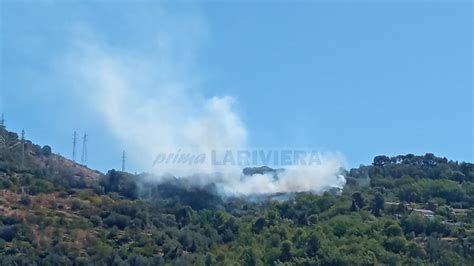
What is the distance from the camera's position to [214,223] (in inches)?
4451

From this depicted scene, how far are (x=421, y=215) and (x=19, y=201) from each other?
1582 inches

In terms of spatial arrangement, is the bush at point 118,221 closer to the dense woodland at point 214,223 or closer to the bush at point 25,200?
the dense woodland at point 214,223

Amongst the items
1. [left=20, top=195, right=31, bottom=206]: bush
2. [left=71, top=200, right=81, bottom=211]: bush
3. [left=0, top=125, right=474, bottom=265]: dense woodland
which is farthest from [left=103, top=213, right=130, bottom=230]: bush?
[left=20, top=195, right=31, bottom=206]: bush

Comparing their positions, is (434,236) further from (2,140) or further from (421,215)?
(2,140)

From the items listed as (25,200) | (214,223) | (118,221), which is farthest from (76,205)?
(214,223)

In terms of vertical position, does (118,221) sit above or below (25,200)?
below

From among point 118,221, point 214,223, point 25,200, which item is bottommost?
point 118,221

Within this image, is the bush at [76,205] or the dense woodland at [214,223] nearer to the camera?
the dense woodland at [214,223]

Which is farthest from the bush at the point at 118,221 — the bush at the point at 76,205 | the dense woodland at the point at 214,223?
the bush at the point at 76,205

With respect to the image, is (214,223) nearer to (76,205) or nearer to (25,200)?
(76,205)

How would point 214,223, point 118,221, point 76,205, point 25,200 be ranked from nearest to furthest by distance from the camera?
1. point 118,221
2. point 25,200
3. point 214,223
4. point 76,205

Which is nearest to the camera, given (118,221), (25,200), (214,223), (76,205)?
Answer: (118,221)

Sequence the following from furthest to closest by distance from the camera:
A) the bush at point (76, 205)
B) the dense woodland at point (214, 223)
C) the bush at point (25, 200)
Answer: the bush at point (76, 205) < the bush at point (25, 200) < the dense woodland at point (214, 223)

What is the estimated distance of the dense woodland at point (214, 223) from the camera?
97.8 meters
